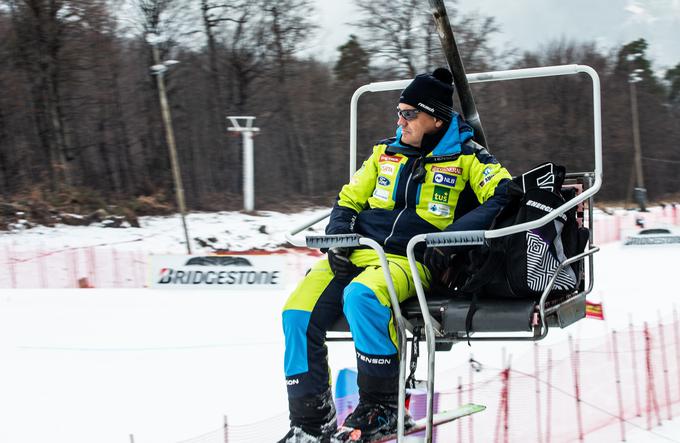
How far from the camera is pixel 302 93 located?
1204 inches

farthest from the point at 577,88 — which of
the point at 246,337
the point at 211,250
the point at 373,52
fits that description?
the point at 246,337

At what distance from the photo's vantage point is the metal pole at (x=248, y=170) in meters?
24.1

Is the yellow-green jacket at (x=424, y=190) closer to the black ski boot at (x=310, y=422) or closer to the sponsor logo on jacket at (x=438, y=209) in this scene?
the sponsor logo on jacket at (x=438, y=209)

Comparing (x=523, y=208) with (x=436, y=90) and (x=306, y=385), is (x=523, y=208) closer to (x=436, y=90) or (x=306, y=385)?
(x=436, y=90)

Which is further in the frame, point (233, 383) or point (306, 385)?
point (233, 383)

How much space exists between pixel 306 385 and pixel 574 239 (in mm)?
1156

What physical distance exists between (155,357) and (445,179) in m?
4.97

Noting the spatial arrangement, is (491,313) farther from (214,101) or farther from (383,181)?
(214,101)

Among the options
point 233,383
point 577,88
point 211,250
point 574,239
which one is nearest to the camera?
point 574,239

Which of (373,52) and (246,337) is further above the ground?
(373,52)

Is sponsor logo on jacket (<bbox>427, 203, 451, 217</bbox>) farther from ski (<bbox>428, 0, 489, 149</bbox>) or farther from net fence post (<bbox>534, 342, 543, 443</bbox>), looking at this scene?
net fence post (<bbox>534, 342, 543, 443</bbox>)

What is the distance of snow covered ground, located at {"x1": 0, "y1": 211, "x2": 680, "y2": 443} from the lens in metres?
5.25

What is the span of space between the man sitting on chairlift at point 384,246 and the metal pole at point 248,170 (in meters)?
21.2

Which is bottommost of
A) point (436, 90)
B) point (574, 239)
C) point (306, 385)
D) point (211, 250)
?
point (211, 250)
